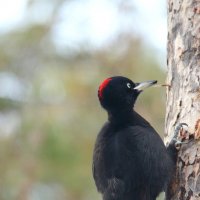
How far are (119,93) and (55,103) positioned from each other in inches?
112

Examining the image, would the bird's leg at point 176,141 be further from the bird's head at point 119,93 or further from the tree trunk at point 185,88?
the bird's head at point 119,93

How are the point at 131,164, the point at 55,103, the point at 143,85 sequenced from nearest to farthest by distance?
the point at 131,164, the point at 143,85, the point at 55,103

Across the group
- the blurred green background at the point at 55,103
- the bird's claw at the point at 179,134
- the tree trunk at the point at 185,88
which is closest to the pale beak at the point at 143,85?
the tree trunk at the point at 185,88

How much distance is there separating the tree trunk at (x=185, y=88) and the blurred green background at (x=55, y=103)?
2934mm

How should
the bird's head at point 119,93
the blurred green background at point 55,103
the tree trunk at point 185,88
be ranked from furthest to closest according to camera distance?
the blurred green background at point 55,103, the bird's head at point 119,93, the tree trunk at point 185,88

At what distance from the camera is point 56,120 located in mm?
7398

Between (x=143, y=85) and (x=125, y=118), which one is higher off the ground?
(x=143, y=85)

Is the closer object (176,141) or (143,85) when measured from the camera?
(176,141)

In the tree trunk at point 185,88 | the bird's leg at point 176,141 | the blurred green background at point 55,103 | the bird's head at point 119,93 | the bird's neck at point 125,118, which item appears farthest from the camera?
the blurred green background at point 55,103

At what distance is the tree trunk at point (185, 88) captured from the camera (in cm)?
418

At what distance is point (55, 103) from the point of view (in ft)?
24.9

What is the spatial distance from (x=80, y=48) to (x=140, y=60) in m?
0.76

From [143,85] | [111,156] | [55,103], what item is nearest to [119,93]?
[143,85]

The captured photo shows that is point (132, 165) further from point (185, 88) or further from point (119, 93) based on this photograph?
point (119, 93)
